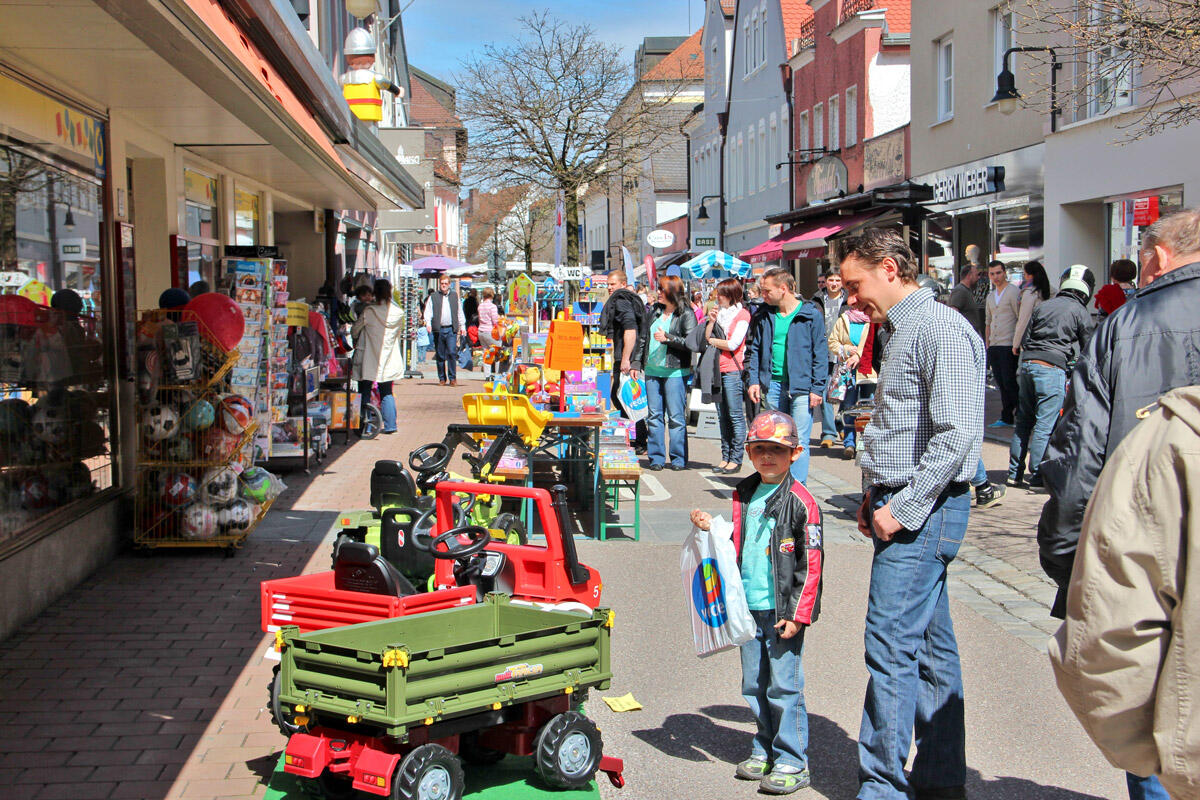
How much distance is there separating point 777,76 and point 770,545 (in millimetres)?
34350

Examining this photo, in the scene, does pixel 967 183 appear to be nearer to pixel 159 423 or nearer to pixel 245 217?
pixel 245 217

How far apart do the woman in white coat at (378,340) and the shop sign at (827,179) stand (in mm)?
17084

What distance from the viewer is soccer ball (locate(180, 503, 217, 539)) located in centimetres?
783

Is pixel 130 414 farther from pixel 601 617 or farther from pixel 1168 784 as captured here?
pixel 1168 784

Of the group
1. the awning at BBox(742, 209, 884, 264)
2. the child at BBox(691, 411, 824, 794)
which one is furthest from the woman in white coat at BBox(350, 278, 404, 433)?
the awning at BBox(742, 209, 884, 264)

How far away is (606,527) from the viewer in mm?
8930

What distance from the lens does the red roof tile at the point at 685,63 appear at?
5981 centimetres

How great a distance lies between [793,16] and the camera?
118 ft

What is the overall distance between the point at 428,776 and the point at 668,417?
859cm

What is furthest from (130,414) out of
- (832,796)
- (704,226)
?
(704,226)

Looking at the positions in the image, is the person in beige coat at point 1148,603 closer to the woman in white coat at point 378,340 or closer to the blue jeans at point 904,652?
the blue jeans at point 904,652

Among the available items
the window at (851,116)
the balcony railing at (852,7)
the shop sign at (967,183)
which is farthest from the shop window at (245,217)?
the balcony railing at (852,7)

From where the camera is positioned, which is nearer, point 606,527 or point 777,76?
point 606,527

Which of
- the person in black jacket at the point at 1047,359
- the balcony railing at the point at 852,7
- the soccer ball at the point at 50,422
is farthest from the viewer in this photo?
the balcony railing at the point at 852,7
